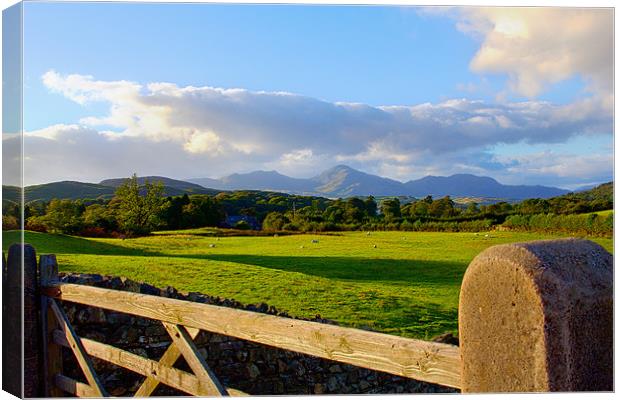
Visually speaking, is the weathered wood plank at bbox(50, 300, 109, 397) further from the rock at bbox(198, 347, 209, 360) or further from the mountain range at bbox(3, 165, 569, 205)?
the mountain range at bbox(3, 165, 569, 205)

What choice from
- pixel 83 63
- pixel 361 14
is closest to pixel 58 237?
pixel 83 63

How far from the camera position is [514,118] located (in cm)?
679

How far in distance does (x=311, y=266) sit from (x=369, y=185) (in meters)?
1.18

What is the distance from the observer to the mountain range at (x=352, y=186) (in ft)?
22.7

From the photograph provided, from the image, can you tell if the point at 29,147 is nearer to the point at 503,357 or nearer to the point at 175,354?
the point at 175,354

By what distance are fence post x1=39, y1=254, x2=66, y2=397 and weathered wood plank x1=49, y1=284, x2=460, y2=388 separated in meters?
1.16

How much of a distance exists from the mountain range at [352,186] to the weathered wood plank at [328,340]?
3.58 meters

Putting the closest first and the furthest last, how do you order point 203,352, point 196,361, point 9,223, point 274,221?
1. point 196,361
2. point 9,223
3. point 203,352
4. point 274,221

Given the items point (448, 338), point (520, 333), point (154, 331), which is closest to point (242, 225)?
point (154, 331)

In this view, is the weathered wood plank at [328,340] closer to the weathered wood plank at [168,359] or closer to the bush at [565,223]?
the weathered wood plank at [168,359]

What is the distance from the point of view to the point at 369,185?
7145 millimetres

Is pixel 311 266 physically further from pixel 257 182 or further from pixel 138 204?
pixel 138 204

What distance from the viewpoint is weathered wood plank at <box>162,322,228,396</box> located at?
297 cm

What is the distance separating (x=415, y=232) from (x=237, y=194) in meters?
2.19
